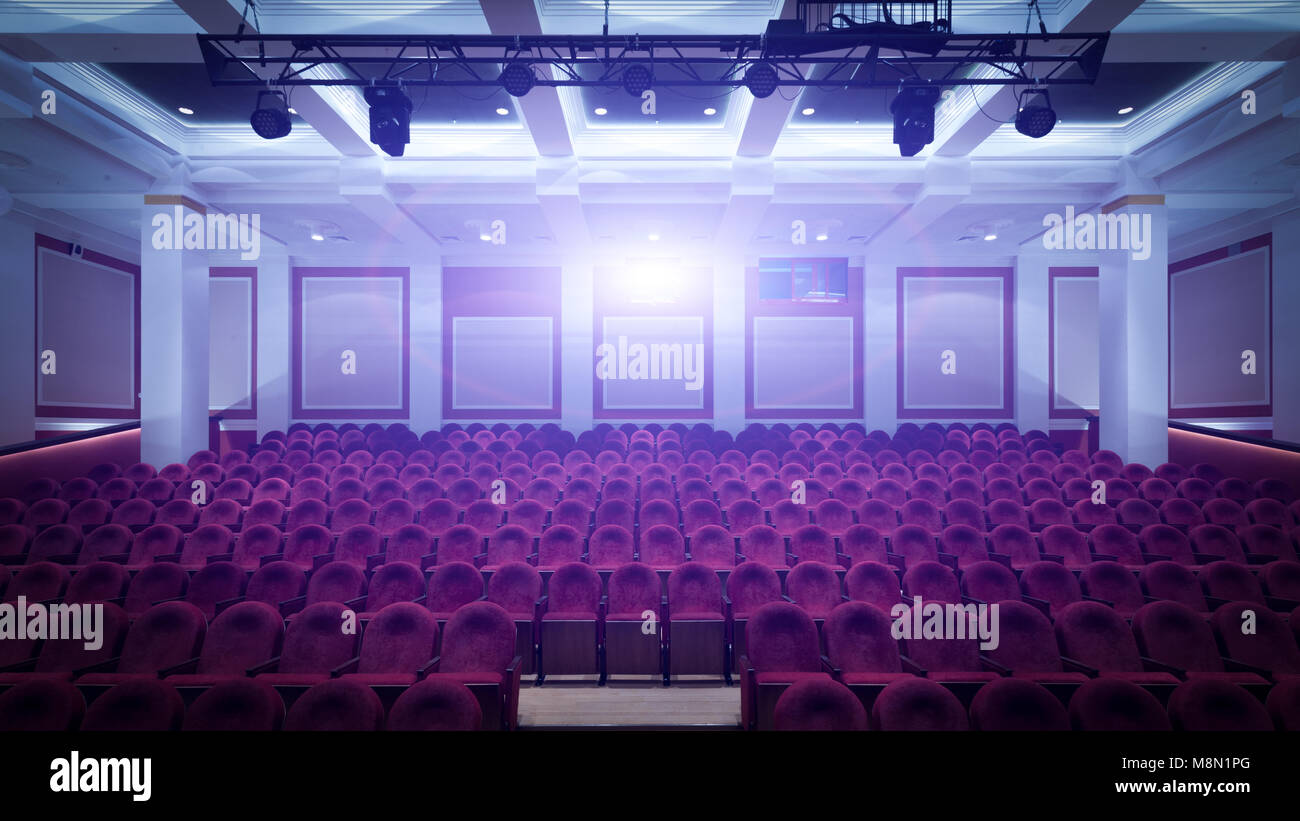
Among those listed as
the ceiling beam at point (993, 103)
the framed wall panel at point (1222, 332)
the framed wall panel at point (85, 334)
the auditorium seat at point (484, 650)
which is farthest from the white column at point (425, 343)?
the framed wall panel at point (1222, 332)

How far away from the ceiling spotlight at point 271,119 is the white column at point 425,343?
17.3 ft

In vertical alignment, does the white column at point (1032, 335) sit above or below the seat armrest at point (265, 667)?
above

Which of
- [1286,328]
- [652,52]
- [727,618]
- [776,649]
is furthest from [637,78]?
[1286,328]

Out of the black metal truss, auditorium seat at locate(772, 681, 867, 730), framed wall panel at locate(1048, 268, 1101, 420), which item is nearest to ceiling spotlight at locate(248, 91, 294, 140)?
the black metal truss

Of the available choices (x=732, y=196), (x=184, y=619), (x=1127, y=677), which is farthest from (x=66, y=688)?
(x=732, y=196)

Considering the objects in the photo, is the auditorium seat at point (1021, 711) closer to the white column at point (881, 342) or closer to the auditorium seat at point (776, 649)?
the auditorium seat at point (776, 649)

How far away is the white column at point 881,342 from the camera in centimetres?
1097

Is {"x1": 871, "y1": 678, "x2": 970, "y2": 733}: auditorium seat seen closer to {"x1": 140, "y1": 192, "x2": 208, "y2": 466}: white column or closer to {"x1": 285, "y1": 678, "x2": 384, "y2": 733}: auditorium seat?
{"x1": 285, "y1": 678, "x2": 384, "y2": 733}: auditorium seat

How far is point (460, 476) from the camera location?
8.03 m

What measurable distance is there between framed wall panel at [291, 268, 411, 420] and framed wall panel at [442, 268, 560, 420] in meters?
0.92

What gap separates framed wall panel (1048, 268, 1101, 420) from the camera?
11.1 meters

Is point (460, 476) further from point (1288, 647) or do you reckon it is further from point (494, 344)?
point (1288, 647)

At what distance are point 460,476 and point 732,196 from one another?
5.19 metres

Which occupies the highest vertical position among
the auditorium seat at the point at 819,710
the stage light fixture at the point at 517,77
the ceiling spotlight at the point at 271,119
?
the stage light fixture at the point at 517,77
